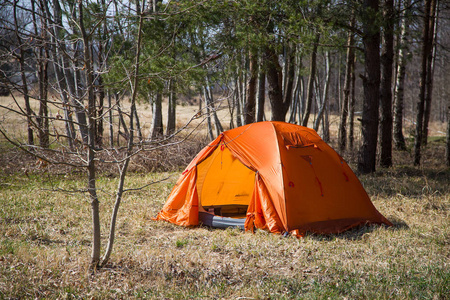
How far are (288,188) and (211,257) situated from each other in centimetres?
173

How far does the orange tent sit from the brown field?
0.85 ft

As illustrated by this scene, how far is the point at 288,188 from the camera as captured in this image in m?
6.03

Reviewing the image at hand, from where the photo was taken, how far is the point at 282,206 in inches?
233

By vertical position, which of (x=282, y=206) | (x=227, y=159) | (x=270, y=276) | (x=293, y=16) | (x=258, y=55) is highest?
(x=293, y=16)

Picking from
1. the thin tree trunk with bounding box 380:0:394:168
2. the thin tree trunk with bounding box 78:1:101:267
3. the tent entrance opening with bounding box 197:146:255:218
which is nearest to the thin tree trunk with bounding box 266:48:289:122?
the thin tree trunk with bounding box 380:0:394:168

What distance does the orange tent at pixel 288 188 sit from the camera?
19.6 ft

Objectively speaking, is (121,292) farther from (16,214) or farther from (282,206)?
(16,214)

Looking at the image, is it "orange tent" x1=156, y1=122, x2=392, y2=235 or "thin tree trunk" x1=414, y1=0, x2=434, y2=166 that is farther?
"thin tree trunk" x1=414, y1=0, x2=434, y2=166

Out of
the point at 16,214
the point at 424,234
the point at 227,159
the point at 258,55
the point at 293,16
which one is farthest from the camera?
the point at 258,55

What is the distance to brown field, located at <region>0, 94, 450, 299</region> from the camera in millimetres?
4039

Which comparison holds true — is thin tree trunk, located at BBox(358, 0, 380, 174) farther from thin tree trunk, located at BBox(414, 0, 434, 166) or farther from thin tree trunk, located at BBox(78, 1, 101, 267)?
thin tree trunk, located at BBox(78, 1, 101, 267)

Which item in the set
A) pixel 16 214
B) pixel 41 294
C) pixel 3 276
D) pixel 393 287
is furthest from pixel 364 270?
pixel 16 214

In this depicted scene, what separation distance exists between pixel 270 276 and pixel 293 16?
5948 millimetres

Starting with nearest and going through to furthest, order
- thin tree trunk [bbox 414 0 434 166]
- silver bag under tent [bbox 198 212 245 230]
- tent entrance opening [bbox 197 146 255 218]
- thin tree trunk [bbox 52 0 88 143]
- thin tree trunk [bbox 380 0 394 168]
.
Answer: thin tree trunk [bbox 52 0 88 143] < silver bag under tent [bbox 198 212 245 230] < tent entrance opening [bbox 197 146 255 218] < thin tree trunk [bbox 380 0 394 168] < thin tree trunk [bbox 414 0 434 166]
